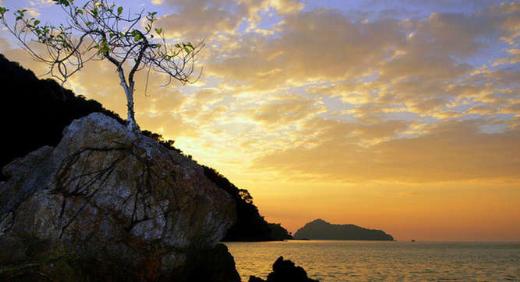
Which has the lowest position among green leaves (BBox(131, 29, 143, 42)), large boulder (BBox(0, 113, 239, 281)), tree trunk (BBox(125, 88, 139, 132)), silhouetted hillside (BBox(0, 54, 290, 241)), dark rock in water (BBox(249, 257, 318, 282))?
dark rock in water (BBox(249, 257, 318, 282))

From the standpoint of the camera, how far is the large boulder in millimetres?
15406

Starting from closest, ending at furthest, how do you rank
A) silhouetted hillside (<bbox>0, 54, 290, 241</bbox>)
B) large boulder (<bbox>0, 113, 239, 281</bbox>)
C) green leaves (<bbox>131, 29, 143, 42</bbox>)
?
large boulder (<bbox>0, 113, 239, 281</bbox>) < green leaves (<bbox>131, 29, 143, 42</bbox>) < silhouetted hillside (<bbox>0, 54, 290, 241</bbox>)

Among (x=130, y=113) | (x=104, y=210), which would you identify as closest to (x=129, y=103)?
(x=130, y=113)

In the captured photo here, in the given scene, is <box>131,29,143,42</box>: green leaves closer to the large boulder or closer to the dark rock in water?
the large boulder

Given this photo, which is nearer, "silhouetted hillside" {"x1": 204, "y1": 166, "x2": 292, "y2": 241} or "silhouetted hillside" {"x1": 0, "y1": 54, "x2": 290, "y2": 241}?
"silhouetted hillside" {"x1": 0, "y1": 54, "x2": 290, "y2": 241}

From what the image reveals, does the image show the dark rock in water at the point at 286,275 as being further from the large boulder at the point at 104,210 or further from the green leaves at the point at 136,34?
the green leaves at the point at 136,34

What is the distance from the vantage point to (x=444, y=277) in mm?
58000

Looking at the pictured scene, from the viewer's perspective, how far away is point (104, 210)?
16.2 meters

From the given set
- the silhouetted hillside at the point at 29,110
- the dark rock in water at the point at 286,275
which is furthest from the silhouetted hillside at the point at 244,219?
the dark rock in water at the point at 286,275

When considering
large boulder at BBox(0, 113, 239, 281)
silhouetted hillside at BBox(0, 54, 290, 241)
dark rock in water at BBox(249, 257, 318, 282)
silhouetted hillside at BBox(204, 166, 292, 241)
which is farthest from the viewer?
silhouetted hillside at BBox(204, 166, 292, 241)

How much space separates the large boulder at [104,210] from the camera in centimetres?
1541

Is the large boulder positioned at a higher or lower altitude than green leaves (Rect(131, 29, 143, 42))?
lower

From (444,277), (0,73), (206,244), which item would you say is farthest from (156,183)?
(0,73)

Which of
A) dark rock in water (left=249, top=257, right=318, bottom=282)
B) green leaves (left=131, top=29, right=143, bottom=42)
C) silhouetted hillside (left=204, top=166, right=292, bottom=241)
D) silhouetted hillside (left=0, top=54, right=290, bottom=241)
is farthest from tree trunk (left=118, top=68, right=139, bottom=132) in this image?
silhouetted hillside (left=204, top=166, right=292, bottom=241)
